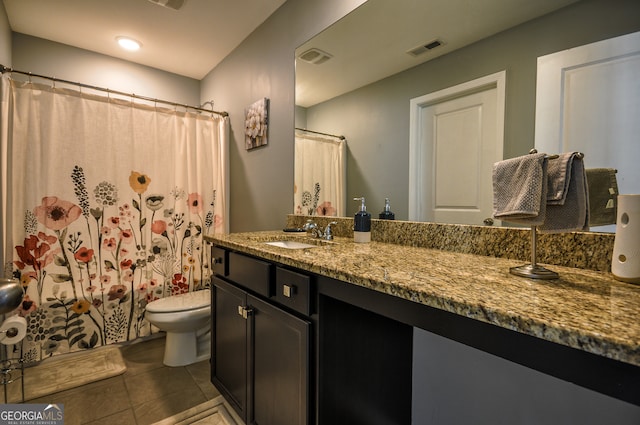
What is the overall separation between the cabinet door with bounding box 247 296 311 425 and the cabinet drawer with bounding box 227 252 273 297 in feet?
0.20

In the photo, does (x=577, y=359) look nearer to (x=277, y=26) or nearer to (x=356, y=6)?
(x=356, y=6)

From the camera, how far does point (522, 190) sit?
75 cm

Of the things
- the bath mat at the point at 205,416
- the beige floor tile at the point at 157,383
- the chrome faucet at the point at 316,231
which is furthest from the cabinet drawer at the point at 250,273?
the beige floor tile at the point at 157,383

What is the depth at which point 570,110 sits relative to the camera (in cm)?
87

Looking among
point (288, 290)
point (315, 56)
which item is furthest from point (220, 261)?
point (315, 56)

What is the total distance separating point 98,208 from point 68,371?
104cm

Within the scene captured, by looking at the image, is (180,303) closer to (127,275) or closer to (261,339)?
(127,275)

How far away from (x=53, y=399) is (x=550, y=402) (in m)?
2.28

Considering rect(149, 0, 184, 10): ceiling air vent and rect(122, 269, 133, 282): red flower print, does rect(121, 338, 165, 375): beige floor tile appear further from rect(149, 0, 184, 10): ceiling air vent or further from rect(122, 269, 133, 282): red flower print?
rect(149, 0, 184, 10): ceiling air vent

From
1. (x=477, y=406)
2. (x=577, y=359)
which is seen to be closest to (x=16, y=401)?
(x=477, y=406)

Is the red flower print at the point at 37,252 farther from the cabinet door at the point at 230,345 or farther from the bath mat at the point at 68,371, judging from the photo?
the cabinet door at the point at 230,345

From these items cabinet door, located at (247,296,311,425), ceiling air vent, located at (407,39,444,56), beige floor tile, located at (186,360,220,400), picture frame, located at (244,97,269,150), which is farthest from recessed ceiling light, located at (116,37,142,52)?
beige floor tile, located at (186,360,220,400)

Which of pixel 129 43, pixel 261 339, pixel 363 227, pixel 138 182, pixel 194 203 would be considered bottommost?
pixel 261 339

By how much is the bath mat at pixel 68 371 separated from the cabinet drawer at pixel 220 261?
104 centimetres
